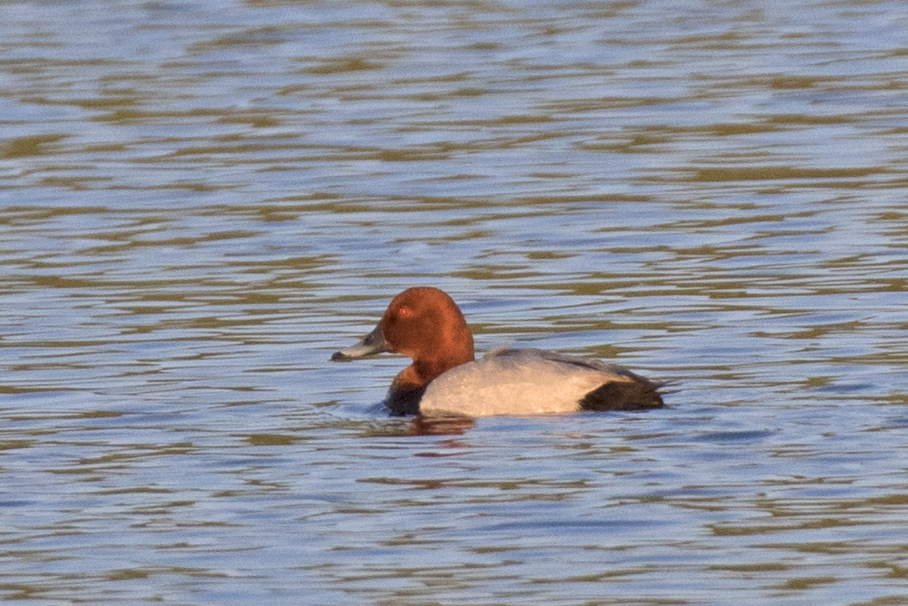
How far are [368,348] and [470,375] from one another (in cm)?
89

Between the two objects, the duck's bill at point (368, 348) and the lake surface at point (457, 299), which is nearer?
the lake surface at point (457, 299)

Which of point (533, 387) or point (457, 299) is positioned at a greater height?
point (533, 387)

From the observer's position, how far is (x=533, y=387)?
968 centimetres

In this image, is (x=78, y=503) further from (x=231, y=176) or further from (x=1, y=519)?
(x=231, y=176)

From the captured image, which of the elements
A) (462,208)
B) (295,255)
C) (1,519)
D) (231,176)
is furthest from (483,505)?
(231,176)

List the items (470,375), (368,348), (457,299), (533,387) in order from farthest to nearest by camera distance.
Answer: (457,299), (368,348), (470,375), (533,387)

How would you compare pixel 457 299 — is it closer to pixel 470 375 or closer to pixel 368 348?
pixel 368 348

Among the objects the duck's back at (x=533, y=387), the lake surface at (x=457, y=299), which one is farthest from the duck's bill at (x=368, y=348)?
the duck's back at (x=533, y=387)

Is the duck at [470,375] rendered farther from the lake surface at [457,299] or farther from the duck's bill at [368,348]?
the lake surface at [457,299]

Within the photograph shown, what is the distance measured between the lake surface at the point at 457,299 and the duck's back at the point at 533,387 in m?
0.14

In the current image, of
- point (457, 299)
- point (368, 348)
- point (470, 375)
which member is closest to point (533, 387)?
point (470, 375)

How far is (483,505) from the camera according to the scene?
7.80 m

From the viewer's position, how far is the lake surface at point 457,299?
23.6 feet

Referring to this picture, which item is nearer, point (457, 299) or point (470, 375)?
point (470, 375)
